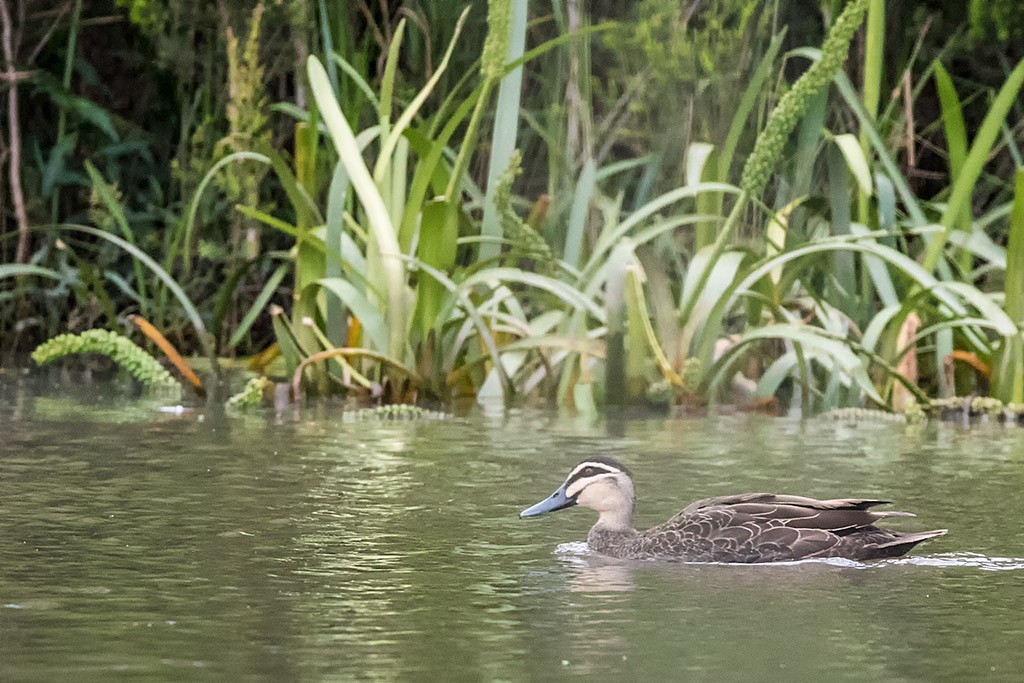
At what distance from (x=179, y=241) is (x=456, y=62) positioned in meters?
2.27

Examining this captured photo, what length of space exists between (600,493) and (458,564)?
617mm

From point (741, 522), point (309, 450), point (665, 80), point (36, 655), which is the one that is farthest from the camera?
point (665, 80)

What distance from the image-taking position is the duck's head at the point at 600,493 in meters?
5.26

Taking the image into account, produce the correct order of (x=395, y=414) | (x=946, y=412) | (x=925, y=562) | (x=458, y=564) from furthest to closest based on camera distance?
(x=946, y=412) → (x=395, y=414) → (x=925, y=562) → (x=458, y=564)

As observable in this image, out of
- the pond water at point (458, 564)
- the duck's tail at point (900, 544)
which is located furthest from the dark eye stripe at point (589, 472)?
the duck's tail at point (900, 544)

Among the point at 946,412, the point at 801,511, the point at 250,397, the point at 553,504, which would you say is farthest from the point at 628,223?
the point at 801,511

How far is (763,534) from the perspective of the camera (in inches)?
196

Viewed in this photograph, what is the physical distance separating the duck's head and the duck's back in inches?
8.3

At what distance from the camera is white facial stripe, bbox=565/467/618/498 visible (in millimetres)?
5297

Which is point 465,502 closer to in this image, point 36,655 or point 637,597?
point 637,597

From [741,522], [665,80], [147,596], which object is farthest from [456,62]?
[147,596]

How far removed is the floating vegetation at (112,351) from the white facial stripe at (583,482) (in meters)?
3.73

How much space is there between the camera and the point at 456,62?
935 cm

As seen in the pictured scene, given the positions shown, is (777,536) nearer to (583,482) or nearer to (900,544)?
(900,544)
